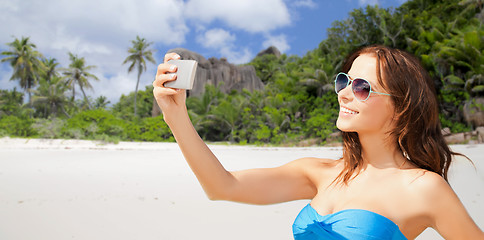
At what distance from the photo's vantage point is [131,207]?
13.6 ft

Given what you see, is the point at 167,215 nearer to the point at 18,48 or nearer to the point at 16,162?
the point at 16,162

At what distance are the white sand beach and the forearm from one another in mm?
2106

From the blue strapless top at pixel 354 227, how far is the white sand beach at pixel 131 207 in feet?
7.23

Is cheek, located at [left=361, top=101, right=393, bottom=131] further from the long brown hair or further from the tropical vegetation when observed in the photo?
the tropical vegetation

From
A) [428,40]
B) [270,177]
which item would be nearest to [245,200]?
[270,177]

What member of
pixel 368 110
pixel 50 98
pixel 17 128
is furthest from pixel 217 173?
pixel 50 98

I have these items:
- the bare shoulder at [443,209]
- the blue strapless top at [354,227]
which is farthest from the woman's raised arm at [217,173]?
the bare shoulder at [443,209]

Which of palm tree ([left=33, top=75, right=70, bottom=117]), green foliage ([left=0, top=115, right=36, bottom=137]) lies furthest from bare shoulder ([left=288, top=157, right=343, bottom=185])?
palm tree ([left=33, top=75, right=70, bottom=117])

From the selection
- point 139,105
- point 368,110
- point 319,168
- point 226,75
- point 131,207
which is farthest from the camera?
point 226,75

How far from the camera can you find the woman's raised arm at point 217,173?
1084 millimetres

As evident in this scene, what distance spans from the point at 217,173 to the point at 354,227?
514mm

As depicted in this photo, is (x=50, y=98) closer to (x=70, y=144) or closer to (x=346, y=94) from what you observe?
(x=70, y=144)

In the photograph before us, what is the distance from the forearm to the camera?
1.12 m

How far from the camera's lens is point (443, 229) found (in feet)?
3.34
